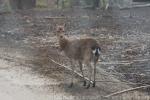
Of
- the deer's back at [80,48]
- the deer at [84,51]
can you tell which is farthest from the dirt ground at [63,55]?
the deer's back at [80,48]

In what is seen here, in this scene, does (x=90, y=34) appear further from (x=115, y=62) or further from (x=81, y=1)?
(x=81, y=1)

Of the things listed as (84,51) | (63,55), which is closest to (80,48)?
(84,51)

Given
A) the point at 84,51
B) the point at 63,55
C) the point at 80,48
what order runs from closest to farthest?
the point at 84,51 → the point at 80,48 → the point at 63,55

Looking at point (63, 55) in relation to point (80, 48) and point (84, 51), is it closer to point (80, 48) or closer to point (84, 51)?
point (80, 48)

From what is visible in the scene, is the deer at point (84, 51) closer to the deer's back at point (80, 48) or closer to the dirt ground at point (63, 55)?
the deer's back at point (80, 48)

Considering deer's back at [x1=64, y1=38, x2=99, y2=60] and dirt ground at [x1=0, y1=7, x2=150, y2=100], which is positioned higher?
deer's back at [x1=64, y1=38, x2=99, y2=60]

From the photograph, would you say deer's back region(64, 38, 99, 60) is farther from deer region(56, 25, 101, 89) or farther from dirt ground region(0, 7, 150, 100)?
dirt ground region(0, 7, 150, 100)

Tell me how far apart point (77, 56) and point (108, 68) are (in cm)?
152

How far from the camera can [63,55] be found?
1358 cm

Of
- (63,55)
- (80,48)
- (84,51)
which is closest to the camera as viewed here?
(84,51)

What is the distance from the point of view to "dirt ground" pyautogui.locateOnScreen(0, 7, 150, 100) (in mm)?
9969

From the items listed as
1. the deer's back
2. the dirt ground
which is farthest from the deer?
the dirt ground

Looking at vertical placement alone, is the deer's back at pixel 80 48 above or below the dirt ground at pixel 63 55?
above

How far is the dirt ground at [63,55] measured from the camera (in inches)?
392
